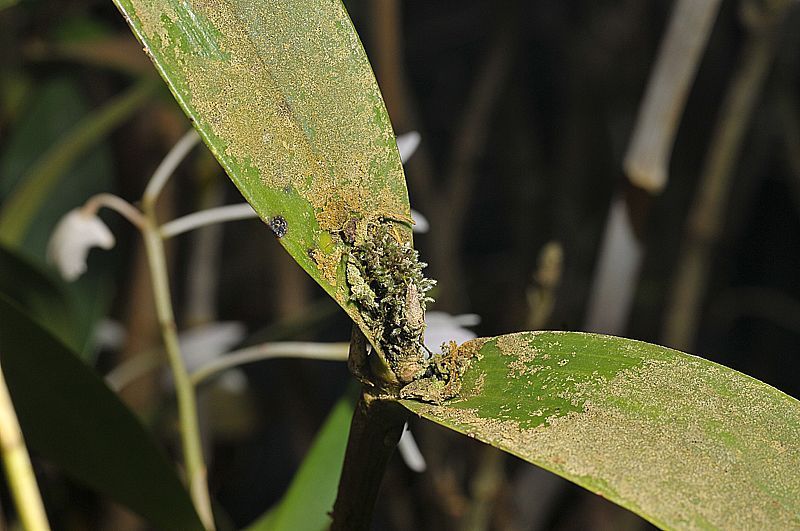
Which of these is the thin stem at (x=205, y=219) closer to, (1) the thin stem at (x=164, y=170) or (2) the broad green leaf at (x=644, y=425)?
(1) the thin stem at (x=164, y=170)

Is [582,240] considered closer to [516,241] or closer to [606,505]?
[516,241]

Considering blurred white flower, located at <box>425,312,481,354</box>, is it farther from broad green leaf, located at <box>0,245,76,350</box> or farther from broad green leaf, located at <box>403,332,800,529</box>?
broad green leaf, located at <box>0,245,76,350</box>

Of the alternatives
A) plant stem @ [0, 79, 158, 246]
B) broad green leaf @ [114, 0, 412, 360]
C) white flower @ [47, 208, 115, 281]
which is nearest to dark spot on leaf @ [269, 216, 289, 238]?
broad green leaf @ [114, 0, 412, 360]

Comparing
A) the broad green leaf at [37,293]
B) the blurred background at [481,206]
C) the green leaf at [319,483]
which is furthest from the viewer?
the blurred background at [481,206]

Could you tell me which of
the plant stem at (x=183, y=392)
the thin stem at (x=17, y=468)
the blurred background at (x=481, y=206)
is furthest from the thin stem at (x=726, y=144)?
the thin stem at (x=17, y=468)

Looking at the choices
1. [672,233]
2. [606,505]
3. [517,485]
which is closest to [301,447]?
[517,485]
